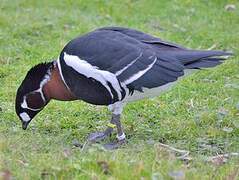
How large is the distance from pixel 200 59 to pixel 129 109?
1243mm

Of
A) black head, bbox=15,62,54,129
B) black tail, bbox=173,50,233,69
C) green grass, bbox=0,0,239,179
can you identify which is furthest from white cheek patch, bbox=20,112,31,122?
black tail, bbox=173,50,233,69

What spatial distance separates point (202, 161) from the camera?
164 inches

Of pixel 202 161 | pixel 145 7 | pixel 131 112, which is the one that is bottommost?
pixel 145 7

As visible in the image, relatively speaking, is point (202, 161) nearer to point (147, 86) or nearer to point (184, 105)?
point (147, 86)

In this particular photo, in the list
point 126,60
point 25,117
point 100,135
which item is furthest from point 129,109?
point 126,60

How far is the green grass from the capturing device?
12.6 feet

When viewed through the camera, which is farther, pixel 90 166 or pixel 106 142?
pixel 106 142

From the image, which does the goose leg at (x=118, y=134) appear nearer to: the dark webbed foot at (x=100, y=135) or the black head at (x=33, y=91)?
the dark webbed foot at (x=100, y=135)

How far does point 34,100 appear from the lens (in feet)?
15.9

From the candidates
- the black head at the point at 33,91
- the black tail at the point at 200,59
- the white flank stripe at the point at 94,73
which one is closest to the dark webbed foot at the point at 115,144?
the white flank stripe at the point at 94,73

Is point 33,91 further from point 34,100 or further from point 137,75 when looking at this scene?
point 137,75

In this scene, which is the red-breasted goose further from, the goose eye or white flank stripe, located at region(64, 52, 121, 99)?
the goose eye

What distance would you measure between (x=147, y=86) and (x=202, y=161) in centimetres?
69

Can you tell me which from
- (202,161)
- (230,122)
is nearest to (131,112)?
(230,122)
